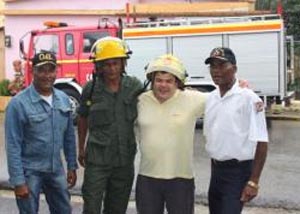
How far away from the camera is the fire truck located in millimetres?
13141

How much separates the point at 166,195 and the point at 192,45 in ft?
31.8

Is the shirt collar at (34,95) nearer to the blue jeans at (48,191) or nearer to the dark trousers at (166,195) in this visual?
the blue jeans at (48,191)

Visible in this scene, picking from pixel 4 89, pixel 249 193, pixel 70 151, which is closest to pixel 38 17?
pixel 4 89

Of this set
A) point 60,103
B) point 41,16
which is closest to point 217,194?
point 60,103

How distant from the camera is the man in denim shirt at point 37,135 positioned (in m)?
4.28

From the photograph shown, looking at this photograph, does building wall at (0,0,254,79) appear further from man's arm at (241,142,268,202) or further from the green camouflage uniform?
man's arm at (241,142,268,202)

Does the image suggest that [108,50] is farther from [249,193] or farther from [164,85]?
[249,193]

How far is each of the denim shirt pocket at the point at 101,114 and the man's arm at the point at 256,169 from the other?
3.18 ft

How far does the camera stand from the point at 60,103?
448cm

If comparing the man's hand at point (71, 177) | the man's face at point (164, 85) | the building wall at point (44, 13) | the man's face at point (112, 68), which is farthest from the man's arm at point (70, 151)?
the building wall at point (44, 13)

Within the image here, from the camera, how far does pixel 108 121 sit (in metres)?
4.25

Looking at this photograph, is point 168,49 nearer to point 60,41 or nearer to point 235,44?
point 235,44

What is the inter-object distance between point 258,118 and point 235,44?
946cm

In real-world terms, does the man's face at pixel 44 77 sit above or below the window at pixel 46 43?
below
